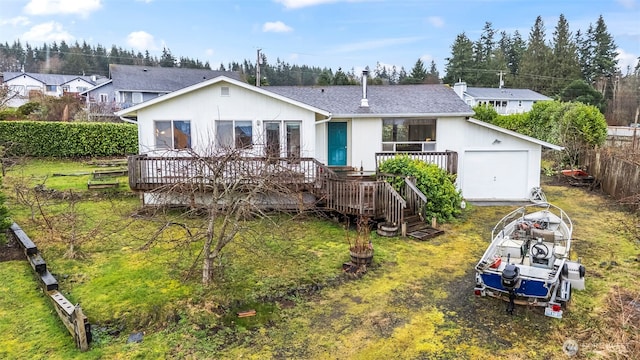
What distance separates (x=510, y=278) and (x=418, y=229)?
5012mm

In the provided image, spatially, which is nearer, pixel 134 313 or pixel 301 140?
pixel 134 313

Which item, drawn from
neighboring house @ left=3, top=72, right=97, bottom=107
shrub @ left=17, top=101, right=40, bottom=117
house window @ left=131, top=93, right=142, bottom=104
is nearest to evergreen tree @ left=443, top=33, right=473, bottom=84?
house window @ left=131, top=93, right=142, bottom=104

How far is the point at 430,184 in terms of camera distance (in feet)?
40.5

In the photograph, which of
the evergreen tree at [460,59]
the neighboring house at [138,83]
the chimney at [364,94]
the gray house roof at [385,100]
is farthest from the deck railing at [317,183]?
the evergreen tree at [460,59]

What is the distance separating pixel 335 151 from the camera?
642 inches

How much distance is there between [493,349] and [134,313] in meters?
5.61

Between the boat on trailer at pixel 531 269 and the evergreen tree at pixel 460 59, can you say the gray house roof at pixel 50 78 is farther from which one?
the boat on trailer at pixel 531 269

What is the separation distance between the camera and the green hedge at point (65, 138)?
23391 mm

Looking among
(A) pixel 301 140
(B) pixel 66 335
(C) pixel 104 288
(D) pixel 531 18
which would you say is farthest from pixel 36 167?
(D) pixel 531 18

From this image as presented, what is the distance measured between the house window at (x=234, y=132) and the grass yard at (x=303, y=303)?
11.9ft

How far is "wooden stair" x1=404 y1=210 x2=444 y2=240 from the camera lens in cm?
1114

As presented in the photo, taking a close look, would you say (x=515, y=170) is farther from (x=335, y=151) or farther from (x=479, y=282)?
(x=479, y=282)

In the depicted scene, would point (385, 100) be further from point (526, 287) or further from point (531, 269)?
point (526, 287)

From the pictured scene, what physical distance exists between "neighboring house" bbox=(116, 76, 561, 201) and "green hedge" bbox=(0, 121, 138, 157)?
458 inches
